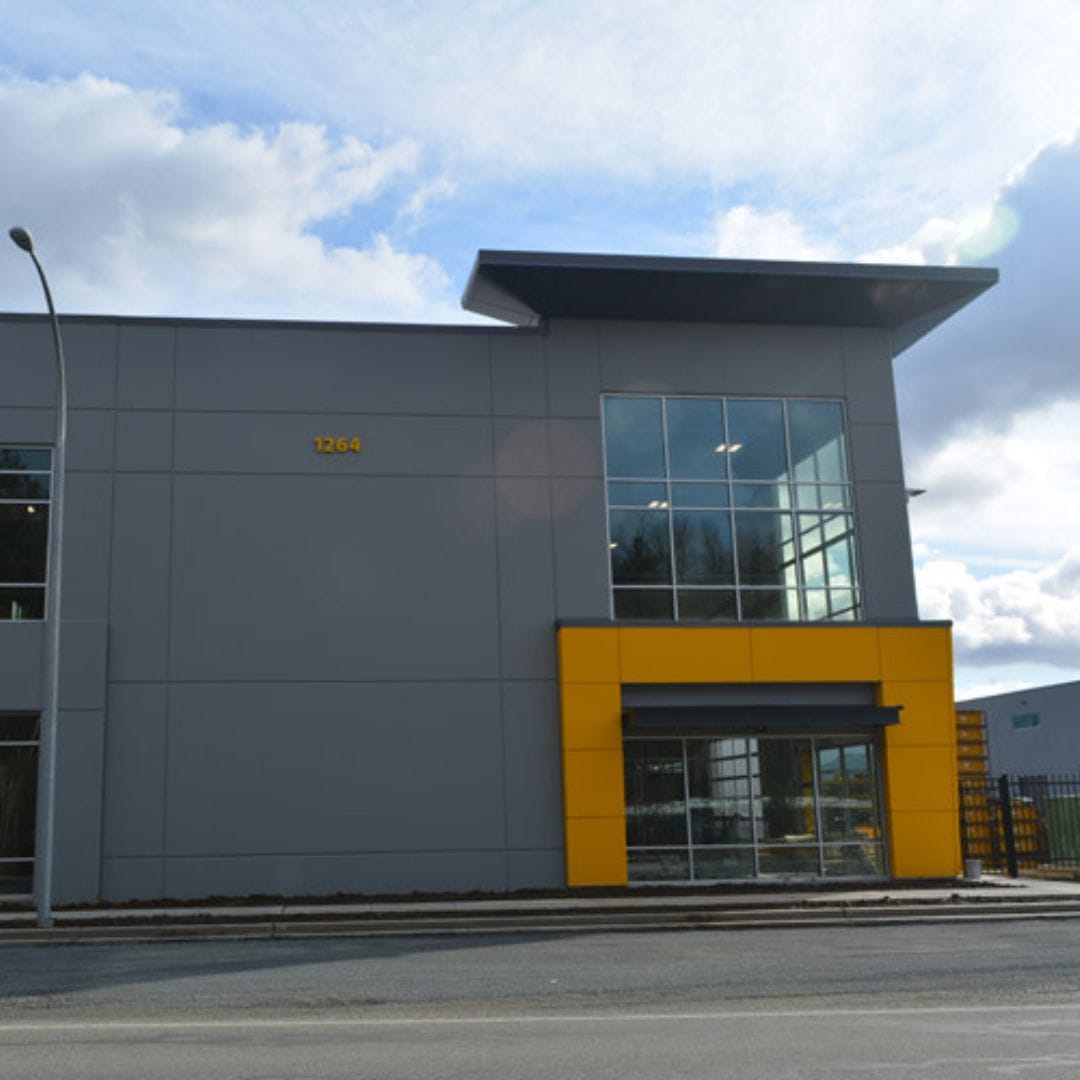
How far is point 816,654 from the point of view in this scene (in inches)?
896

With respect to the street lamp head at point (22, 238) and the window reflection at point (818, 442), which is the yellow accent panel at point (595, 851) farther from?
the street lamp head at point (22, 238)

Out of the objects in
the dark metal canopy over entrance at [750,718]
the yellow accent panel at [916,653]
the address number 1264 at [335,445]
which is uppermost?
the address number 1264 at [335,445]

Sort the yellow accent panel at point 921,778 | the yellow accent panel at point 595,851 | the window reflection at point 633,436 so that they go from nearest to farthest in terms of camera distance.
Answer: the yellow accent panel at point 595,851, the yellow accent panel at point 921,778, the window reflection at point 633,436

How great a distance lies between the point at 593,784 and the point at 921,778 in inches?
223

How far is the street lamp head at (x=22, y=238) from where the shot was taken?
672 inches

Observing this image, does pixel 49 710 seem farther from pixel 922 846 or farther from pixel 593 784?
pixel 922 846

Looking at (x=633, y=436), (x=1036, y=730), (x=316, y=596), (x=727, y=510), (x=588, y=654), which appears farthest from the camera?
(x=1036, y=730)

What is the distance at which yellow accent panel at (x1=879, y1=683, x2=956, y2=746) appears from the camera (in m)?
22.8

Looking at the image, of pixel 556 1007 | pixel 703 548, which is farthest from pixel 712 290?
pixel 556 1007

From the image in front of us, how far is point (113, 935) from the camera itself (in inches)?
660

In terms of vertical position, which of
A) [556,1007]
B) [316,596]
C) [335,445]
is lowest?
[556,1007]

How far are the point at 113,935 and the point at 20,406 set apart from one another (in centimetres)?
917

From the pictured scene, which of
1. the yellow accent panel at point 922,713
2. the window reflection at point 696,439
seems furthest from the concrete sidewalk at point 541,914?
the window reflection at point 696,439

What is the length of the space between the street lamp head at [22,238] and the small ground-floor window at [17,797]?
7501 millimetres
